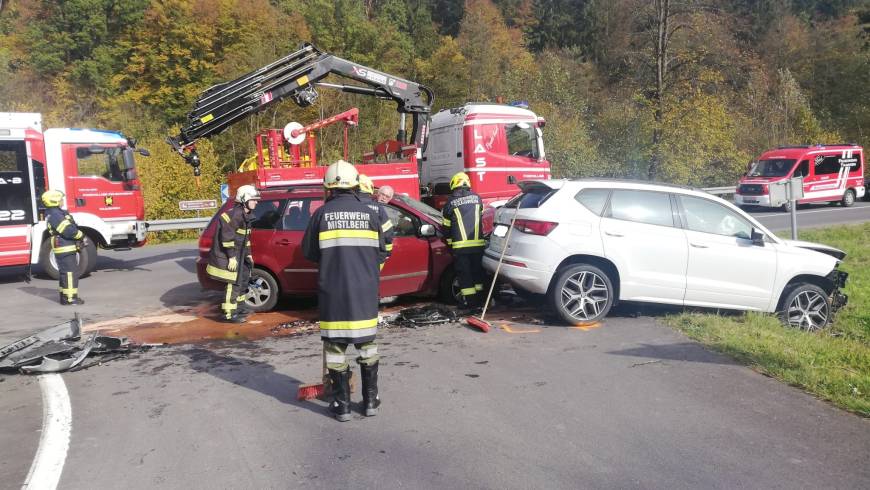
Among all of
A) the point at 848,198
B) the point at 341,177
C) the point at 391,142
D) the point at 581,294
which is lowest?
the point at 581,294

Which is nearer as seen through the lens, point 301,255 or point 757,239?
point 757,239

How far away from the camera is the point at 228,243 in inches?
313

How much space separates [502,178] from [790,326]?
626 cm

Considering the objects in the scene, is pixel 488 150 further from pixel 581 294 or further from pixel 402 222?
pixel 581 294

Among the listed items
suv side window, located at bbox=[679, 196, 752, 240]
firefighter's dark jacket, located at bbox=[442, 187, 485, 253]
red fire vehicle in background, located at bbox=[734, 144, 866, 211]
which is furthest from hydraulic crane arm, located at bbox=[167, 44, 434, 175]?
red fire vehicle in background, located at bbox=[734, 144, 866, 211]

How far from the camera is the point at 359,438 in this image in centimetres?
429

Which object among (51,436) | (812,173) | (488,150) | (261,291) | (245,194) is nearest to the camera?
(51,436)

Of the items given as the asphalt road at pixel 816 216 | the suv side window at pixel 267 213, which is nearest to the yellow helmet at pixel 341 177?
the suv side window at pixel 267 213

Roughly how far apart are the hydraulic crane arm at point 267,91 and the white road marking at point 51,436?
6427 mm

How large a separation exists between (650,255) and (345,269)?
404cm

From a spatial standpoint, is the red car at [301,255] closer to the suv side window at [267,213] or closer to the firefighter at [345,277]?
the suv side window at [267,213]

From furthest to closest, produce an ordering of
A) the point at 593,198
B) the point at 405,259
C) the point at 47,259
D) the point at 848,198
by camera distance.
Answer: the point at 848,198 → the point at 47,259 → the point at 405,259 → the point at 593,198

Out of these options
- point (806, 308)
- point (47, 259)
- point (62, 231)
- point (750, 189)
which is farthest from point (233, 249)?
point (750, 189)

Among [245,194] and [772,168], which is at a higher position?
[772,168]
